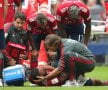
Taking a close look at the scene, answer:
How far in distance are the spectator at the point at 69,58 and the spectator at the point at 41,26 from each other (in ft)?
7.02

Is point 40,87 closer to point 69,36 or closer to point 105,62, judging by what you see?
point 69,36

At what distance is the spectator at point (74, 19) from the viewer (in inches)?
621

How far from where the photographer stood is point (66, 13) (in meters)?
16.0

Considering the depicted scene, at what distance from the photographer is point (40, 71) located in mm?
14117

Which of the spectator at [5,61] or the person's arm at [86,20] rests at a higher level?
the person's arm at [86,20]

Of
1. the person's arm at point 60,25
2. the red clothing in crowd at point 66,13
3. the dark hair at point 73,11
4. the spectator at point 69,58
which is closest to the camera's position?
the spectator at point 69,58

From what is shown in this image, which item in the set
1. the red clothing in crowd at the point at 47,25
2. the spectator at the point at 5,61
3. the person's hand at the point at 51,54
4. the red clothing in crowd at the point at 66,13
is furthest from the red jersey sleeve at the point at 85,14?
the person's hand at the point at 51,54

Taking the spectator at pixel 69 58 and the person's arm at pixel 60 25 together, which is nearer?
the spectator at pixel 69 58

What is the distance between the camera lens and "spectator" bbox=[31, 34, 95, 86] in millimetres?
13656

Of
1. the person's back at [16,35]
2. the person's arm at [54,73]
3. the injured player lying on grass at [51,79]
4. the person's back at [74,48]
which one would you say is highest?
the person's back at [74,48]

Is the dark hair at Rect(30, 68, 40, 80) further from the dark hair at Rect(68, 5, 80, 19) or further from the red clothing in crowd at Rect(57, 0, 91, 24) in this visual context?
the red clothing in crowd at Rect(57, 0, 91, 24)

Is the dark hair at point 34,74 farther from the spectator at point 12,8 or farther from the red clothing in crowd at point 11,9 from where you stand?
the red clothing in crowd at point 11,9

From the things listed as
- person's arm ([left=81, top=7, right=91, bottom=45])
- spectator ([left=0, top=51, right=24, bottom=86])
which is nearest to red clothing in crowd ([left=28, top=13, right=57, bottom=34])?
person's arm ([left=81, top=7, right=91, bottom=45])

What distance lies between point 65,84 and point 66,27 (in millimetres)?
2674
